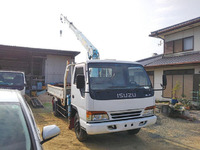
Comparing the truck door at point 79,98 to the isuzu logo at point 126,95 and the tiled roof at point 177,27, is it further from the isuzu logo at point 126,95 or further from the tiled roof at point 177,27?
the tiled roof at point 177,27

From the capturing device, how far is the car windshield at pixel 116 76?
4.67 metres

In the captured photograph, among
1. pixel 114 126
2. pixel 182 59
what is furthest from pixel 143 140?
pixel 182 59

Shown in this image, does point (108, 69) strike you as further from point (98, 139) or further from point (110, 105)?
point (98, 139)

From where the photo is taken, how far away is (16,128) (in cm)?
206

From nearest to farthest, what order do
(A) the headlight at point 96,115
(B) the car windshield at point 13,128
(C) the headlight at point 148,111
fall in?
1. (B) the car windshield at point 13,128
2. (A) the headlight at point 96,115
3. (C) the headlight at point 148,111

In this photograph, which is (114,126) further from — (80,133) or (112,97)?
(80,133)

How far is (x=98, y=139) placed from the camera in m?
5.26

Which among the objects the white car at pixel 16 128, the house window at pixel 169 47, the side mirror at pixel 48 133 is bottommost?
the side mirror at pixel 48 133

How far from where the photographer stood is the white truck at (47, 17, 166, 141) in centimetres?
428

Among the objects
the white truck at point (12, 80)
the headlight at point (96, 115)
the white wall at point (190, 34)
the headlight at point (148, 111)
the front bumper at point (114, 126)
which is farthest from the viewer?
the white wall at point (190, 34)

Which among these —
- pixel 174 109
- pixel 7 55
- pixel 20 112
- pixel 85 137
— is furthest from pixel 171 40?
pixel 7 55

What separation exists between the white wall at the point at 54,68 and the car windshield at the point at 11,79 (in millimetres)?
8670

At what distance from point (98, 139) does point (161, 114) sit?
14.2ft

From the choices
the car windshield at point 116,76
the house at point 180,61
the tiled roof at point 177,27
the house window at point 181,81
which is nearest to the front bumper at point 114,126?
the car windshield at point 116,76
